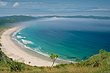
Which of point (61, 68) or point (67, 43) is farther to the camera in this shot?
point (67, 43)

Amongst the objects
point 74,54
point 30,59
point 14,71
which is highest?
point 74,54

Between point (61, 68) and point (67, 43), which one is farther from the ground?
point (67, 43)

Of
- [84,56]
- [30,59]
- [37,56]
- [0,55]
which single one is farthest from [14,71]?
[84,56]

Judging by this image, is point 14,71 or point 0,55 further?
point 0,55

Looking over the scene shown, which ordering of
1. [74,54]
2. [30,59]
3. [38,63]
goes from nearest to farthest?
[38,63] < [30,59] < [74,54]

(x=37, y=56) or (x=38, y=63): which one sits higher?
(x=37, y=56)

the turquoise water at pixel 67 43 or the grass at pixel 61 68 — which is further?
the turquoise water at pixel 67 43

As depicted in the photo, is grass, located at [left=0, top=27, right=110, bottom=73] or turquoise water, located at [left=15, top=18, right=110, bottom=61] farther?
turquoise water, located at [left=15, top=18, right=110, bottom=61]

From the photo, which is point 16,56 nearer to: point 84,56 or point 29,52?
point 29,52

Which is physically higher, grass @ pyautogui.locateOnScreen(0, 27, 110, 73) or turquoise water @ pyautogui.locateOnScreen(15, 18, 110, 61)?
turquoise water @ pyautogui.locateOnScreen(15, 18, 110, 61)

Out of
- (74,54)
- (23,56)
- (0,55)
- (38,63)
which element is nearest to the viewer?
(0,55)

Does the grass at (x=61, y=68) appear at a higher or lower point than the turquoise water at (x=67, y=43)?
lower
